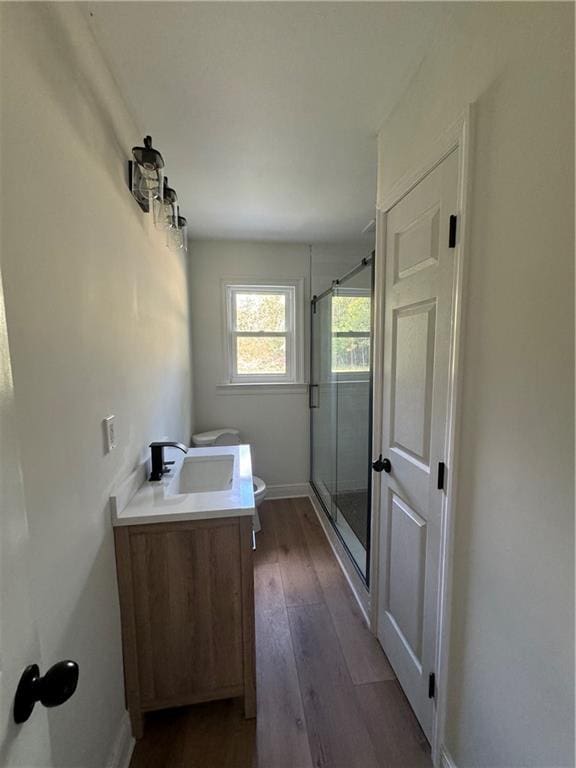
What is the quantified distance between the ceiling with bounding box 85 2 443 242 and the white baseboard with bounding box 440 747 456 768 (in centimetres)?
237

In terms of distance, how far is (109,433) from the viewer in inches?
45.9

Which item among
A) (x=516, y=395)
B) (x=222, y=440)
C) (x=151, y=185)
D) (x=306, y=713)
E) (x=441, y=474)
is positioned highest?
(x=151, y=185)

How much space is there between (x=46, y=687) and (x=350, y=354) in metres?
2.18

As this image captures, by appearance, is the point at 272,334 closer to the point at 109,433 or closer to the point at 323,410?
the point at 323,410

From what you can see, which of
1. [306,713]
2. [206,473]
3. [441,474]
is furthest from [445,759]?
[206,473]

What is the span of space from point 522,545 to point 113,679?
138 cm

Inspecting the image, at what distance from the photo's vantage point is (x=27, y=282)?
2.44 feet

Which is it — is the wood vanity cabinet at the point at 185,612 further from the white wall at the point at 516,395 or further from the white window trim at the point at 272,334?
the white window trim at the point at 272,334

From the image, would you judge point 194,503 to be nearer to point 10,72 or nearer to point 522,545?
point 522,545

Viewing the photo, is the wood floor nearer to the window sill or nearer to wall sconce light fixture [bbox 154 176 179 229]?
the window sill

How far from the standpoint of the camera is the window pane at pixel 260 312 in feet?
10.7

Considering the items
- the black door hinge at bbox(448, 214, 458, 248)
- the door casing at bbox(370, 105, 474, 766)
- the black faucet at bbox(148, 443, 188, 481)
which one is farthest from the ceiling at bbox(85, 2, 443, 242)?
the black faucet at bbox(148, 443, 188, 481)

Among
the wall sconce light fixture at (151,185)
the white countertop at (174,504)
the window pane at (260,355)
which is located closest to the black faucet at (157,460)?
the white countertop at (174,504)

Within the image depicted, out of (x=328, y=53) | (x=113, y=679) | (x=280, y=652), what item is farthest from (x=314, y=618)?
(x=328, y=53)
